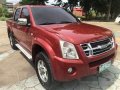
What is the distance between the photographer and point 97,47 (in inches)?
150

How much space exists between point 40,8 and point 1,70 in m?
2.07

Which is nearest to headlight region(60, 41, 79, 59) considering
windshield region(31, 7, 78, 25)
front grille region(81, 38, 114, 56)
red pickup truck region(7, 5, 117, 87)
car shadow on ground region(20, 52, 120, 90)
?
red pickup truck region(7, 5, 117, 87)

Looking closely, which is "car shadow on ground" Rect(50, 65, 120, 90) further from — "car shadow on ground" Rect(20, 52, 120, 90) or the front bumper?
the front bumper

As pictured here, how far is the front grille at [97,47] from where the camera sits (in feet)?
12.1

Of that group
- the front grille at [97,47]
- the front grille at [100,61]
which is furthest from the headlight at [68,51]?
the front grille at [100,61]

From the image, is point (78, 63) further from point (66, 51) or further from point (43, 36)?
point (43, 36)

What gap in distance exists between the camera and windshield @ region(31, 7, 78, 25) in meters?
4.95

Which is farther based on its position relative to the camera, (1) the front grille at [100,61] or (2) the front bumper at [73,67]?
(1) the front grille at [100,61]

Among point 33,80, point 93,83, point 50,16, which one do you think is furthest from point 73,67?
point 50,16

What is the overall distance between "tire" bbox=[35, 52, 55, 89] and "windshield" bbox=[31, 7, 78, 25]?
3.32 ft

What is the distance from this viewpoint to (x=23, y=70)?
5500 mm

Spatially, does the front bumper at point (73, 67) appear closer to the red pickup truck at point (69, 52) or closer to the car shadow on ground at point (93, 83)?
the red pickup truck at point (69, 52)

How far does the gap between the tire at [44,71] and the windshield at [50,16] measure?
101 centimetres

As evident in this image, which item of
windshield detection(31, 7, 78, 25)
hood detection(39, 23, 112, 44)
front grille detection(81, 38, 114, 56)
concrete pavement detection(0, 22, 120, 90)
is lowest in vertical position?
concrete pavement detection(0, 22, 120, 90)
